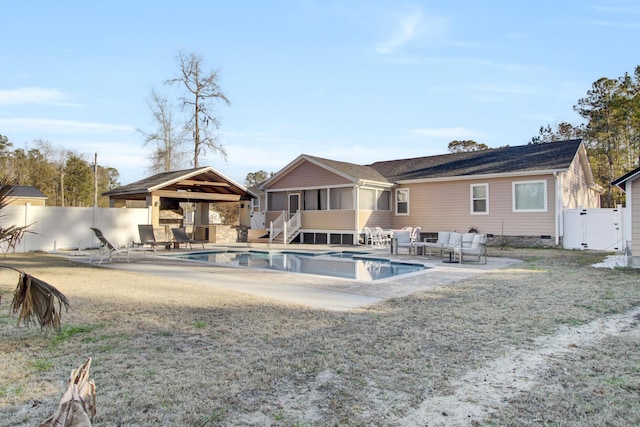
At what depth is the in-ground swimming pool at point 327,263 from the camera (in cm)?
1074

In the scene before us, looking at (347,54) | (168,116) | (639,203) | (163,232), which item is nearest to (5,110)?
(163,232)

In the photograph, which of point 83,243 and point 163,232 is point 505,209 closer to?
point 163,232

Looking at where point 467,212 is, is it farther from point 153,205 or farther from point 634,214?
point 153,205

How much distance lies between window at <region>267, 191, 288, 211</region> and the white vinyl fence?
7.68 metres

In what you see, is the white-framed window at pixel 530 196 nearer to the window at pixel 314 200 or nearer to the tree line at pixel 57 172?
the window at pixel 314 200

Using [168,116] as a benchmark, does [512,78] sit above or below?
below

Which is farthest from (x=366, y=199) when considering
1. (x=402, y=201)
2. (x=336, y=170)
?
(x=402, y=201)

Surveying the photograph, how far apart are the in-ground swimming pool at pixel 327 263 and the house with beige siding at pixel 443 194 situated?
445 centimetres

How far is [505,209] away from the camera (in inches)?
707

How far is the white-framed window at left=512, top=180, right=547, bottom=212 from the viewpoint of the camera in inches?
671

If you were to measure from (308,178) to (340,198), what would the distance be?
2278mm

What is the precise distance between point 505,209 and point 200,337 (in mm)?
16705

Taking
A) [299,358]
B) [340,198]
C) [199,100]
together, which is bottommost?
[299,358]

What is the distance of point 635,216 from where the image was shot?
34.9 ft
